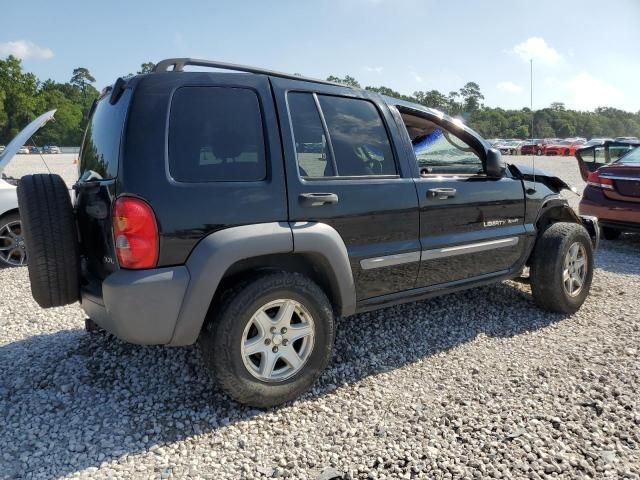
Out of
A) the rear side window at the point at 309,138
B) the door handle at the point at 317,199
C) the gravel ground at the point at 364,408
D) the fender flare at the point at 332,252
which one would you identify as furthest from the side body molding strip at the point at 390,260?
the gravel ground at the point at 364,408

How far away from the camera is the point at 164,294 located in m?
2.43

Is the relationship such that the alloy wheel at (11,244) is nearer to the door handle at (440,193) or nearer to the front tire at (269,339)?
the front tire at (269,339)

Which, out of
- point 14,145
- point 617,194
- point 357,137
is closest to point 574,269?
point 357,137

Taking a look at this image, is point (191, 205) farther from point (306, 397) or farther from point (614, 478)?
point (614, 478)

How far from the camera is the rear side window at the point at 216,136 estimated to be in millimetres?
2537

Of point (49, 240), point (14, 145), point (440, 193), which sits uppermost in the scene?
point (14, 145)

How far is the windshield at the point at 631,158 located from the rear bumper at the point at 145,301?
6770 millimetres

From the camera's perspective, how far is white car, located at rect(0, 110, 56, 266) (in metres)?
5.66

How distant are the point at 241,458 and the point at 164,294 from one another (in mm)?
872

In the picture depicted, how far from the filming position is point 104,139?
279cm

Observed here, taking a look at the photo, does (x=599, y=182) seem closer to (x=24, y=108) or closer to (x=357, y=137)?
(x=357, y=137)

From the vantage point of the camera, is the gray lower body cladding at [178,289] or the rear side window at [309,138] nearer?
the gray lower body cladding at [178,289]

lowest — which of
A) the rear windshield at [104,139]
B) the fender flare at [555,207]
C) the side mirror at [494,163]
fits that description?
the fender flare at [555,207]

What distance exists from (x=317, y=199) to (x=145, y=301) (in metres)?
1.06
